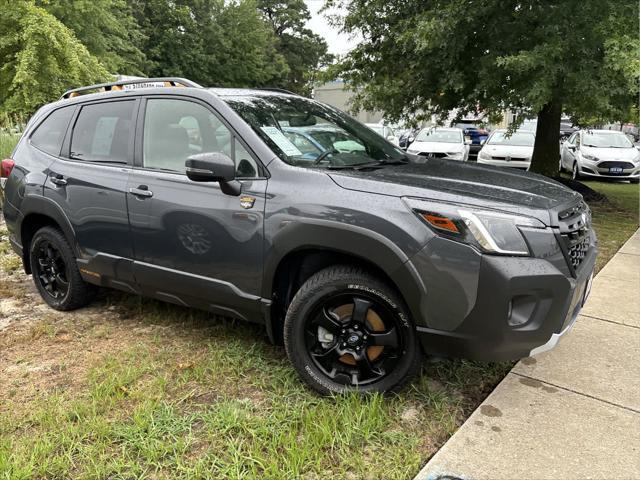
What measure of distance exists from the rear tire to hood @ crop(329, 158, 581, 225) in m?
2.34

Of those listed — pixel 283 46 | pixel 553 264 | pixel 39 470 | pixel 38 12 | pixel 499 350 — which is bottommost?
pixel 39 470

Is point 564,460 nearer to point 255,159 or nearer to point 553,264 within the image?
point 553,264

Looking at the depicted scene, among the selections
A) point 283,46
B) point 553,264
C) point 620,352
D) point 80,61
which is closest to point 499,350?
point 553,264

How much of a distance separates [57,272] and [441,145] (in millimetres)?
11829

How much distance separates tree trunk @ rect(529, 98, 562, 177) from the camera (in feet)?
31.8

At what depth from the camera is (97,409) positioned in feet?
9.02

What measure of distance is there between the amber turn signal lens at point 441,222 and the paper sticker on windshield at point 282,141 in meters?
0.94

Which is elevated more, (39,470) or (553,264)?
(553,264)

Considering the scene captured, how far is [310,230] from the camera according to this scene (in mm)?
2695

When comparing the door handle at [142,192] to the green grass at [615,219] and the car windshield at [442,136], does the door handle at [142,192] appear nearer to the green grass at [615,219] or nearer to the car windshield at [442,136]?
the green grass at [615,219]

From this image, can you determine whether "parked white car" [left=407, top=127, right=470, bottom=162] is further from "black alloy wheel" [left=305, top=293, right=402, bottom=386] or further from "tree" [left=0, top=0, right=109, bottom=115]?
"black alloy wheel" [left=305, top=293, right=402, bottom=386]

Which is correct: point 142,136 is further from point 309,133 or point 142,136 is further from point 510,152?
point 510,152

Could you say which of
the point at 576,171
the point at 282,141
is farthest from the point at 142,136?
the point at 576,171

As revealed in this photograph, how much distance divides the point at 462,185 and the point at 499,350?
0.86 metres
